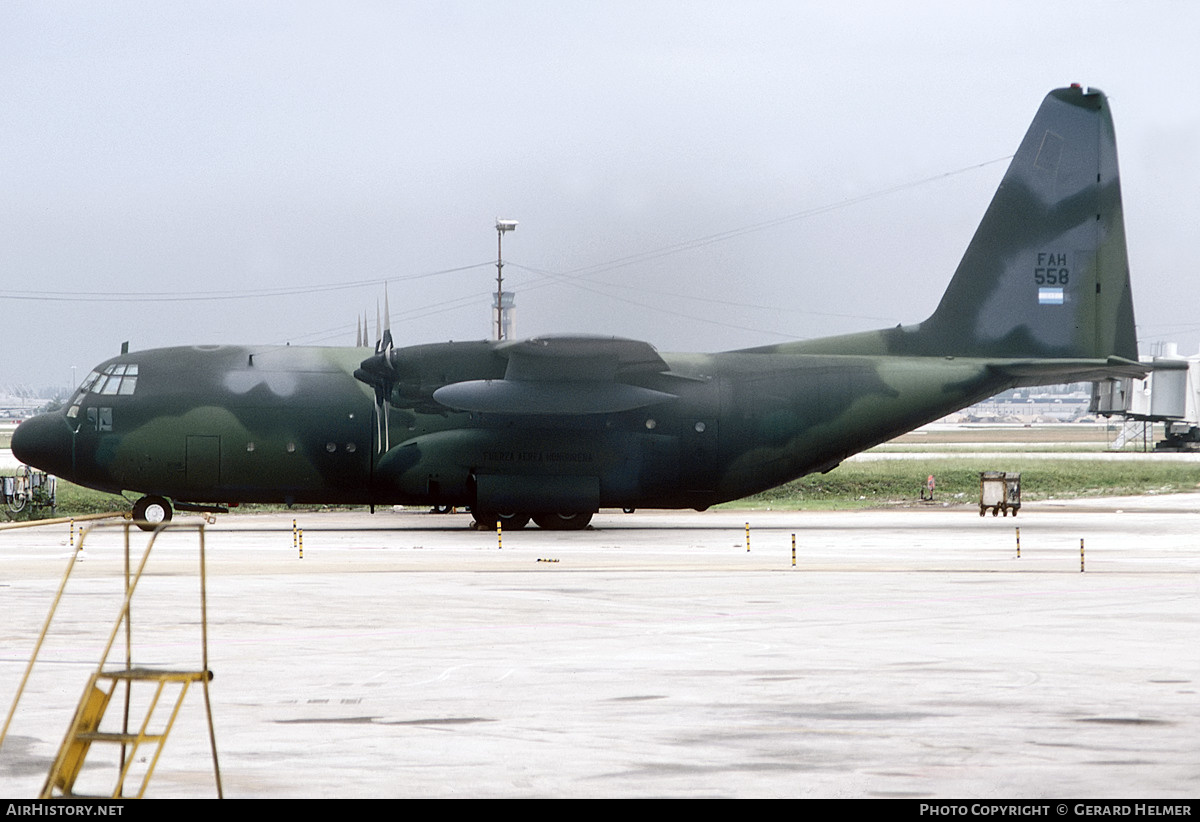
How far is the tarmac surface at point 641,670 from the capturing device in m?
9.98

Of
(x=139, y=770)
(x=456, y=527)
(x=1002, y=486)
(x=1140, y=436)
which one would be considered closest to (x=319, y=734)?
(x=139, y=770)

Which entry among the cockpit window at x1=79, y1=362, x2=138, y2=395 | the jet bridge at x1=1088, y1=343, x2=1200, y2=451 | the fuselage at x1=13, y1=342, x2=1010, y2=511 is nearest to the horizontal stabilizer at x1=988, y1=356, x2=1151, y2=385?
the fuselage at x1=13, y1=342, x2=1010, y2=511

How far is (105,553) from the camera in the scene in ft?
98.1

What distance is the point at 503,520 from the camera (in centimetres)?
3734

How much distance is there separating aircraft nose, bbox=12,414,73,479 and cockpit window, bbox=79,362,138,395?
1041 mm

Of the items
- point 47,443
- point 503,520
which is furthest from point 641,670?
point 47,443

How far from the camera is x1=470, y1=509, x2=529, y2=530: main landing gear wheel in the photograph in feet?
121

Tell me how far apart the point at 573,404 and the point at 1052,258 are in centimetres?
1348

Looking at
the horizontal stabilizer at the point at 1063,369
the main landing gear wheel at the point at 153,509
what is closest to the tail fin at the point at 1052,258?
the horizontal stabilizer at the point at 1063,369

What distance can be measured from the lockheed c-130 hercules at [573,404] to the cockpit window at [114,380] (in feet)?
0.18

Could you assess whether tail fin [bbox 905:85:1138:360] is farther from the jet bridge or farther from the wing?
the jet bridge

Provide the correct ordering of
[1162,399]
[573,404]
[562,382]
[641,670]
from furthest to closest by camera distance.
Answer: [1162,399]
[562,382]
[573,404]
[641,670]

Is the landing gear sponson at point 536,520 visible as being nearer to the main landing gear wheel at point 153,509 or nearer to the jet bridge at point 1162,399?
the main landing gear wheel at point 153,509

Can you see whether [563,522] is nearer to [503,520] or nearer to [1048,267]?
[503,520]
